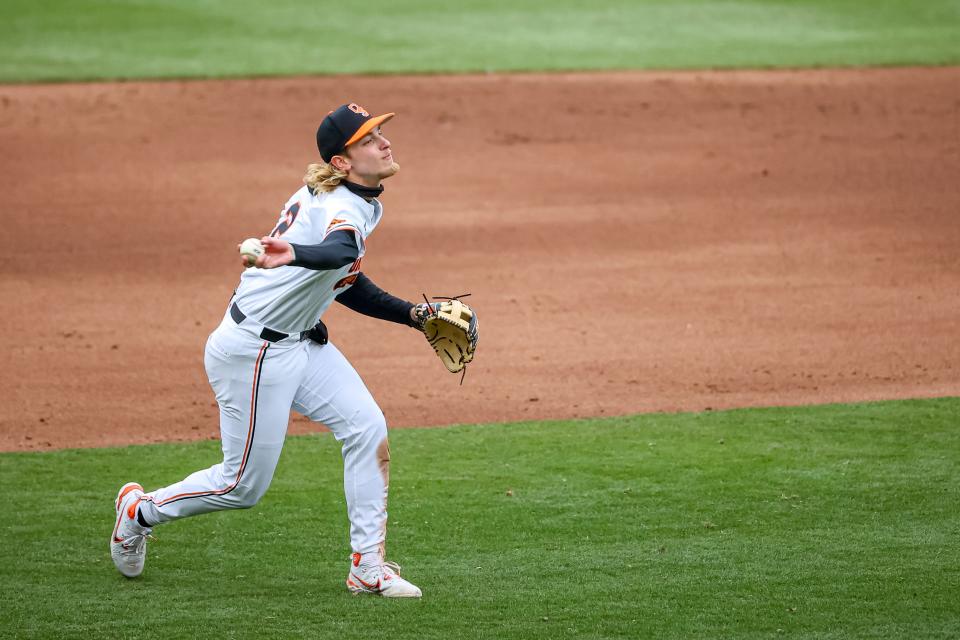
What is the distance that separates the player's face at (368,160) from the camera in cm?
489

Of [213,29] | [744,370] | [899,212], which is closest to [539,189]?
[899,212]

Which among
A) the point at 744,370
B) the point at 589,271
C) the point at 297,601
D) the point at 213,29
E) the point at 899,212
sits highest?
the point at 213,29

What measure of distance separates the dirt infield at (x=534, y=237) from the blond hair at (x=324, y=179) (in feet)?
9.15

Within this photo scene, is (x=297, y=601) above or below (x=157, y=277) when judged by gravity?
below

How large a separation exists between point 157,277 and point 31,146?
4.24 metres

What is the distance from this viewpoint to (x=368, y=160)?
4887 mm

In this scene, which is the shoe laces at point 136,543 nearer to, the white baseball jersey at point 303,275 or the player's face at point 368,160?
the white baseball jersey at point 303,275

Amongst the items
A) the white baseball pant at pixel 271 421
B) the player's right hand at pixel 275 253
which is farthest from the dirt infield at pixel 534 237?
the player's right hand at pixel 275 253

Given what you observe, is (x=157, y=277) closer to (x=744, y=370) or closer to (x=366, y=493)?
(x=744, y=370)

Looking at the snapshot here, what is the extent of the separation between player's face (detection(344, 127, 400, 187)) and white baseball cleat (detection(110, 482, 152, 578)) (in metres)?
1.57

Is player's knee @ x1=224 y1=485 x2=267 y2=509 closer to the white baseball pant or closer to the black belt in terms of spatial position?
the white baseball pant

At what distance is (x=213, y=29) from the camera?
20.2 meters

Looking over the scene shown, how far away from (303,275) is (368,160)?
0.50 metres

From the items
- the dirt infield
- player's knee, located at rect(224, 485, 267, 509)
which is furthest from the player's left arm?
the dirt infield
